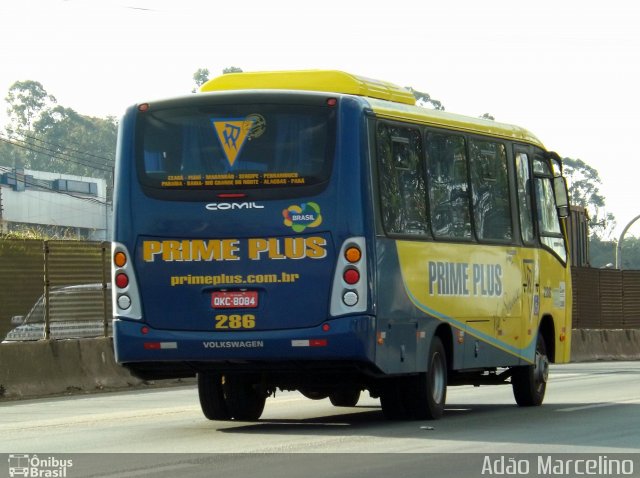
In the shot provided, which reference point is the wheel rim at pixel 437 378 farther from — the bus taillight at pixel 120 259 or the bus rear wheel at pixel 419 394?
the bus taillight at pixel 120 259

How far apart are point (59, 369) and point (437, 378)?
801 cm

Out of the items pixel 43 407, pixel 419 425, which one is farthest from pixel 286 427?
pixel 43 407

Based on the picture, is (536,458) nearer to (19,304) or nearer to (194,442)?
(194,442)

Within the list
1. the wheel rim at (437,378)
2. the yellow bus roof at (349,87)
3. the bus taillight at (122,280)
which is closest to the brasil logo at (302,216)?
the yellow bus roof at (349,87)

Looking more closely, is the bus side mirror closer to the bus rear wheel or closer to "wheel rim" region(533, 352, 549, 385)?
"wheel rim" region(533, 352, 549, 385)

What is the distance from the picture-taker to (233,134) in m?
13.9

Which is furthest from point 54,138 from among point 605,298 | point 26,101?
point 605,298

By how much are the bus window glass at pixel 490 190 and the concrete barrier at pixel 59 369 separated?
7.39m

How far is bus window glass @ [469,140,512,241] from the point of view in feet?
53.8

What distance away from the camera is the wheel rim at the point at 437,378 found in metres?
15.1

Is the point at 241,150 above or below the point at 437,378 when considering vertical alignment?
above

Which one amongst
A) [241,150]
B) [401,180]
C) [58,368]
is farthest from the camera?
[58,368]

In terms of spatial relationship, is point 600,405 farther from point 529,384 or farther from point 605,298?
point 605,298

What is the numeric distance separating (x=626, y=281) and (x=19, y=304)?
22691 mm
